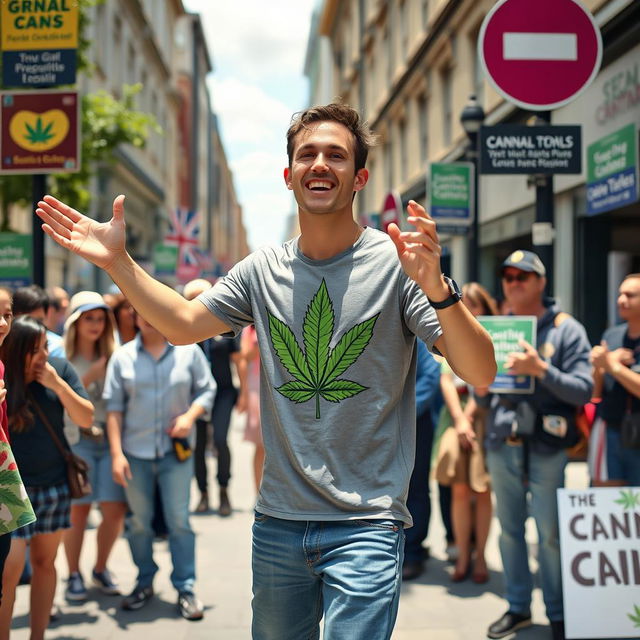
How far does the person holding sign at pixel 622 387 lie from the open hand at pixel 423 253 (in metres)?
2.81

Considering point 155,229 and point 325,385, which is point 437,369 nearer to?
point 325,385

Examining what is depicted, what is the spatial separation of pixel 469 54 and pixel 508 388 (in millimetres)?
13829

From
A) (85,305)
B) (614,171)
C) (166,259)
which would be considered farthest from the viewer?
(166,259)

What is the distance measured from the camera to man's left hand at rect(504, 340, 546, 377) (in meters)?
4.52

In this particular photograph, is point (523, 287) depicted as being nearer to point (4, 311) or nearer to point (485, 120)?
point (4, 311)

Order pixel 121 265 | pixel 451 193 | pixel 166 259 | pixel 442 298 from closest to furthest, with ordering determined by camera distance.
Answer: pixel 442 298 → pixel 121 265 → pixel 451 193 → pixel 166 259

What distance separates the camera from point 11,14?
650 cm

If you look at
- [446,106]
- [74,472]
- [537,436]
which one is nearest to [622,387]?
[537,436]

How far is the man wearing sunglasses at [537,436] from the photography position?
4730 millimetres

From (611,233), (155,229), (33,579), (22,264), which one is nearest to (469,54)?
(611,233)

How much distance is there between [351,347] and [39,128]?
186 inches

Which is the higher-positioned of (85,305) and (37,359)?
(85,305)

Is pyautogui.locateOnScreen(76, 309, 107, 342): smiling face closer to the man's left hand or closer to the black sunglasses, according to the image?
the black sunglasses

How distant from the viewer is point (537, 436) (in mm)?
4836
